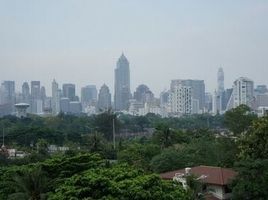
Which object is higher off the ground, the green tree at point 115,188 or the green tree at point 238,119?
the green tree at point 238,119

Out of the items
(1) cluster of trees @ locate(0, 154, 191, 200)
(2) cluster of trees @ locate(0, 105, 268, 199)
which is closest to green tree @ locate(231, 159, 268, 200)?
(2) cluster of trees @ locate(0, 105, 268, 199)

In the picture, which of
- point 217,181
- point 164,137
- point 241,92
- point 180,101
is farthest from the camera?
point 180,101

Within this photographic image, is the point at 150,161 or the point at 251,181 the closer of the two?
the point at 251,181

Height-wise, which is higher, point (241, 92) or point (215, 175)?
point (241, 92)

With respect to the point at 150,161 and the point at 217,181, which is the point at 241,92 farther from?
the point at 217,181

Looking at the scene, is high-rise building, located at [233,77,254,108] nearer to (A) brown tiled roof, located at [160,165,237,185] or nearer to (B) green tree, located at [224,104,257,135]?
(B) green tree, located at [224,104,257,135]

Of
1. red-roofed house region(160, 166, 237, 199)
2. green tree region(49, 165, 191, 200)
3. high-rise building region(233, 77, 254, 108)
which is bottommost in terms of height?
red-roofed house region(160, 166, 237, 199)

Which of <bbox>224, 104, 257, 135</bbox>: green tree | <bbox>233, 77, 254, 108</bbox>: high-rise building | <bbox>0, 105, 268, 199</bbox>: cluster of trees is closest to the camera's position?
<bbox>0, 105, 268, 199</bbox>: cluster of trees

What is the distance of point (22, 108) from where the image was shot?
126188 millimetres

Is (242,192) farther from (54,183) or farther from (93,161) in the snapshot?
(54,183)

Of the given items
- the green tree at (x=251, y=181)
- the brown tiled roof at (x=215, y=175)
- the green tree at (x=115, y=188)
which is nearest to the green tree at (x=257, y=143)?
the brown tiled roof at (x=215, y=175)

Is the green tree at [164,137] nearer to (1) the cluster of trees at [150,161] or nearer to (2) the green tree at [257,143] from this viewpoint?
(1) the cluster of trees at [150,161]

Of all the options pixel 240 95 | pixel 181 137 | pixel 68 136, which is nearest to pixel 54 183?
pixel 181 137

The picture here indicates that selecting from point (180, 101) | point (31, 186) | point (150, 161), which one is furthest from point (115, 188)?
point (180, 101)
